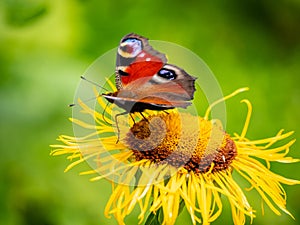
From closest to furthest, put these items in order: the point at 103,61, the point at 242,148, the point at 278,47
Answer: the point at 242,148
the point at 103,61
the point at 278,47

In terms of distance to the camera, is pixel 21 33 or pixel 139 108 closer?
pixel 139 108

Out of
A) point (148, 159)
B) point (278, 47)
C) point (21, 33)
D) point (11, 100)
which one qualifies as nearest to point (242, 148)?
point (148, 159)

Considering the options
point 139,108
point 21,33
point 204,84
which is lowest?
point 139,108

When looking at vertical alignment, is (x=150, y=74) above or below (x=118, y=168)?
above

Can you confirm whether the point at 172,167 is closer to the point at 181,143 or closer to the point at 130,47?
the point at 181,143

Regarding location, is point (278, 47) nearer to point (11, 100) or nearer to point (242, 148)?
point (11, 100)

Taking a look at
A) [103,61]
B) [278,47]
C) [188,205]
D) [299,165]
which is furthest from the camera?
[278,47]
